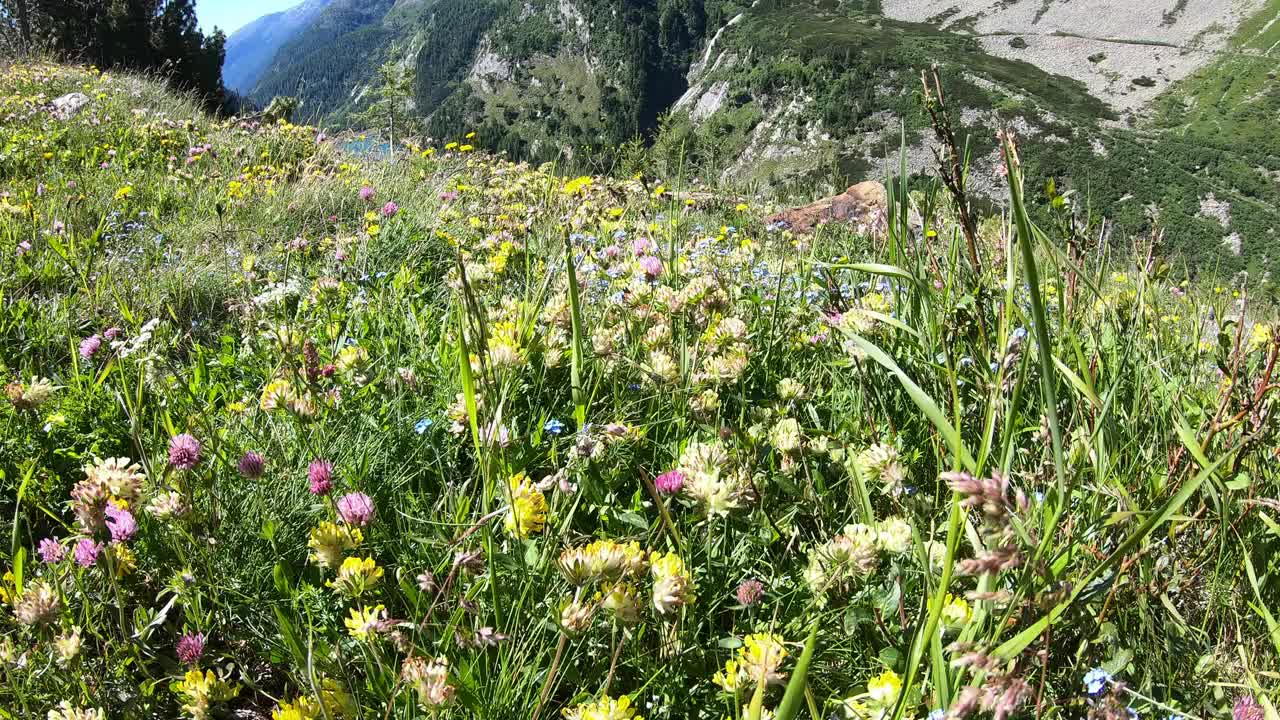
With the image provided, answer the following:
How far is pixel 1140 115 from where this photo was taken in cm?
11775

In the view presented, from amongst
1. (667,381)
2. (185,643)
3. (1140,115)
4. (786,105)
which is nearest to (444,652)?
(185,643)

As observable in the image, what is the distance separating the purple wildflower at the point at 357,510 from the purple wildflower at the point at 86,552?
452mm

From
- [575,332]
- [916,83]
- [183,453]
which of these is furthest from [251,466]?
[916,83]

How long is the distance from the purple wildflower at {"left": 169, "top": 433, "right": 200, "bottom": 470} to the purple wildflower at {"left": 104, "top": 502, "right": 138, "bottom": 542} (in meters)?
0.13

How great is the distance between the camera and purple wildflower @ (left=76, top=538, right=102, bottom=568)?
136 centimetres

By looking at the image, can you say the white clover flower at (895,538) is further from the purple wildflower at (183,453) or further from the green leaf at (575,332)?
the purple wildflower at (183,453)

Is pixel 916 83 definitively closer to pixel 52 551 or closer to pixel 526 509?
pixel 526 509

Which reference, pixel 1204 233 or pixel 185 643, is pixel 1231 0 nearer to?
pixel 1204 233

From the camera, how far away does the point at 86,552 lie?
139 cm

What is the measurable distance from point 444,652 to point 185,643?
53 cm

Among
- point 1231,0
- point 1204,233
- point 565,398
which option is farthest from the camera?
point 1231,0

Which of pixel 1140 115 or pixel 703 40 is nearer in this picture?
pixel 1140 115

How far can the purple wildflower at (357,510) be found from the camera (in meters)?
1.38

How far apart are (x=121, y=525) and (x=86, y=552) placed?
70 mm
